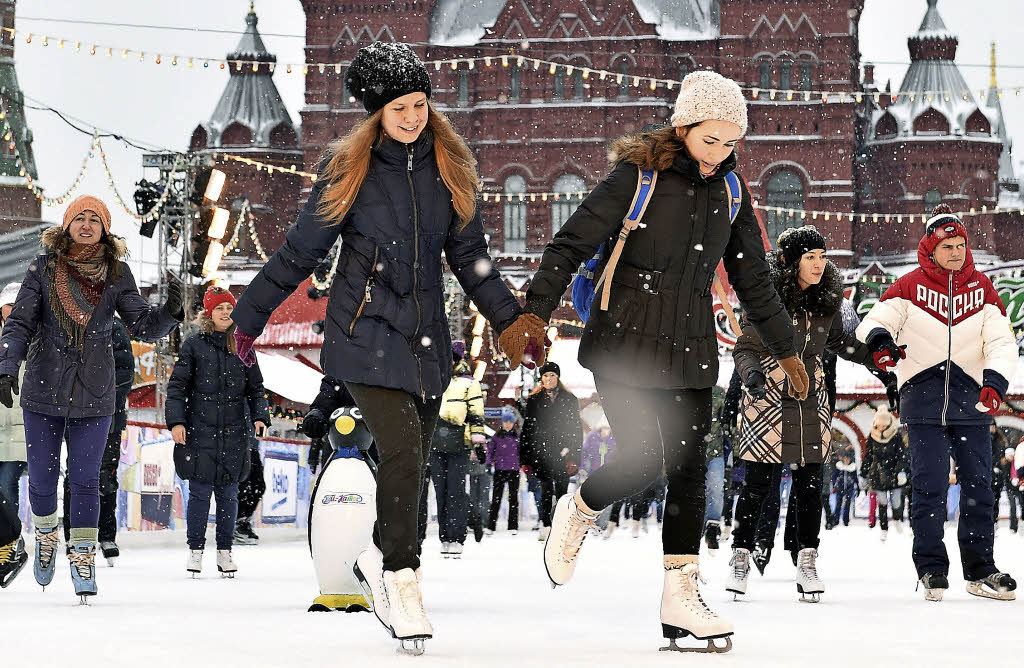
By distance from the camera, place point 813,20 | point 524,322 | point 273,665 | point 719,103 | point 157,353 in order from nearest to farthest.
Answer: point 273,665 → point 524,322 → point 719,103 → point 157,353 → point 813,20

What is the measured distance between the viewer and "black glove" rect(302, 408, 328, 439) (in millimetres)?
6238

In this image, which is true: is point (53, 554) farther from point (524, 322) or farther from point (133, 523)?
point (133, 523)

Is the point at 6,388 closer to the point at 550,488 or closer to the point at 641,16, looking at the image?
the point at 550,488

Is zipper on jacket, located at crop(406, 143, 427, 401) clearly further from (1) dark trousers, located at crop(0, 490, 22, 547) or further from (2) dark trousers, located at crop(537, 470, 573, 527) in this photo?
(2) dark trousers, located at crop(537, 470, 573, 527)

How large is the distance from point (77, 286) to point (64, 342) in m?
0.23

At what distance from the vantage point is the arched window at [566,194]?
149 feet

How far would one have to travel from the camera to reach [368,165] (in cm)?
444

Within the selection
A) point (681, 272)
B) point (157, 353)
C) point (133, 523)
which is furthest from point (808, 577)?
point (157, 353)

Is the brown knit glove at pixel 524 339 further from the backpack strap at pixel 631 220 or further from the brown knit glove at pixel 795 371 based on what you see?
the brown knit glove at pixel 795 371

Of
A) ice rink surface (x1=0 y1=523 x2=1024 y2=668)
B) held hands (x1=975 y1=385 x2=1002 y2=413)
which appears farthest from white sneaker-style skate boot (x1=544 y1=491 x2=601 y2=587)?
held hands (x1=975 y1=385 x2=1002 y2=413)

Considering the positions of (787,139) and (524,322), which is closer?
(524,322)

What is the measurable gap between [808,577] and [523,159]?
132 feet

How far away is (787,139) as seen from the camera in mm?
45719

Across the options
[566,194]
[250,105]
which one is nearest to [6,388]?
[566,194]
